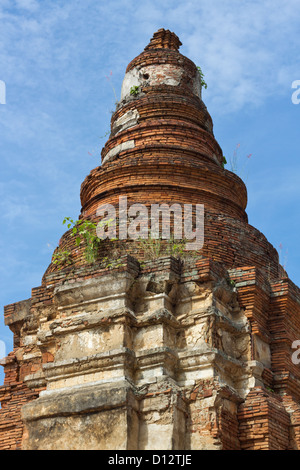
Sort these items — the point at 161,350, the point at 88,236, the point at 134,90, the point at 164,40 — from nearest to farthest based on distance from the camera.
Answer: the point at 161,350, the point at 88,236, the point at 134,90, the point at 164,40

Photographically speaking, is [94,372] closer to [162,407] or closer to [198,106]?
[162,407]

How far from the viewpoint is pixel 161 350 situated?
27.7 feet

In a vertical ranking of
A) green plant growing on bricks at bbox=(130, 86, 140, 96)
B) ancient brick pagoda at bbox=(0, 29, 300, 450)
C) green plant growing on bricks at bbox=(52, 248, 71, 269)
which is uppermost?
green plant growing on bricks at bbox=(130, 86, 140, 96)

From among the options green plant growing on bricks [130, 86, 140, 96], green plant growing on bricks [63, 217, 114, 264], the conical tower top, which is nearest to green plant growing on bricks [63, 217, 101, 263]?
green plant growing on bricks [63, 217, 114, 264]

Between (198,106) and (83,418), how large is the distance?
6.34 meters

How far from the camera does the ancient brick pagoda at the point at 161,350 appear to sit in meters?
8.12

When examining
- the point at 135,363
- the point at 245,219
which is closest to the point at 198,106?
the point at 245,219

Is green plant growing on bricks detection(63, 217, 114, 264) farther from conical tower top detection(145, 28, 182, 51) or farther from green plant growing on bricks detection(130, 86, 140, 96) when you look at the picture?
conical tower top detection(145, 28, 182, 51)

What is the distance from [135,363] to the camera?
335 inches

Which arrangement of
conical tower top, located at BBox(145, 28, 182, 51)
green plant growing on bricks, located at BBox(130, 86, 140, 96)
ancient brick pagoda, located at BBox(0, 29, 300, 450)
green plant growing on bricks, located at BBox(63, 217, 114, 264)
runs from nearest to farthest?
ancient brick pagoda, located at BBox(0, 29, 300, 450) < green plant growing on bricks, located at BBox(63, 217, 114, 264) < green plant growing on bricks, located at BBox(130, 86, 140, 96) < conical tower top, located at BBox(145, 28, 182, 51)

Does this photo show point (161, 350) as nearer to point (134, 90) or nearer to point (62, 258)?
point (62, 258)

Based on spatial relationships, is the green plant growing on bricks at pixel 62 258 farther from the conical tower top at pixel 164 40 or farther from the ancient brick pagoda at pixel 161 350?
the conical tower top at pixel 164 40

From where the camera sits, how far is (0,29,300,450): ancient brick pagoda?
8125mm

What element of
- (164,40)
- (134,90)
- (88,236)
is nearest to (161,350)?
(88,236)
